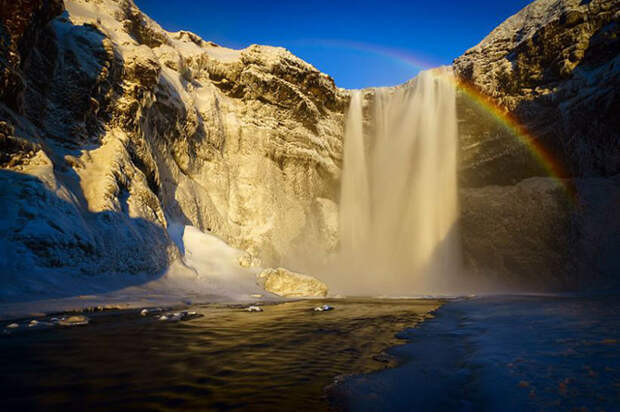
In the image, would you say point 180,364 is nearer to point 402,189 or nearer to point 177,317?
point 177,317

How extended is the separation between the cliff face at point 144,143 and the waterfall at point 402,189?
1841 millimetres

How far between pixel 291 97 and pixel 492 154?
46.4ft

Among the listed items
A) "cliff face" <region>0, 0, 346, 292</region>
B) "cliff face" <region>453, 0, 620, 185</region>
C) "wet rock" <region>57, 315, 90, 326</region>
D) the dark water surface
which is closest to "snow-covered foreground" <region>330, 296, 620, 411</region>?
the dark water surface

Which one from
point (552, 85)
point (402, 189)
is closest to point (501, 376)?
point (552, 85)

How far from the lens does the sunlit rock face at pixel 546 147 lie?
671 inches

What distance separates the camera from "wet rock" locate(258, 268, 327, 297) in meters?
12.5

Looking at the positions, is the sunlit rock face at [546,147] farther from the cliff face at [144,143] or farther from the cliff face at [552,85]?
the cliff face at [144,143]

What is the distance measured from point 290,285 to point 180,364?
32.6 ft

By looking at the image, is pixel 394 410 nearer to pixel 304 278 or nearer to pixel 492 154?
pixel 304 278

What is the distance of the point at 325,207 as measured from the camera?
81.6 ft

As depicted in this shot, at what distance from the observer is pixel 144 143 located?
543 inches

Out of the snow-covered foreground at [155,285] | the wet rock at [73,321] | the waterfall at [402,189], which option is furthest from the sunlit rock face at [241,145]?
the wet rock at [73,321]

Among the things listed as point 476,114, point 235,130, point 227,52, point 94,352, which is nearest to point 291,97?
point 235,130

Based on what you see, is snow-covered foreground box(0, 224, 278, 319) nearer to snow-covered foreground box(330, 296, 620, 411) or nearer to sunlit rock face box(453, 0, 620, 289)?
snow-covered foreground box(330, 296, 620, 411)
